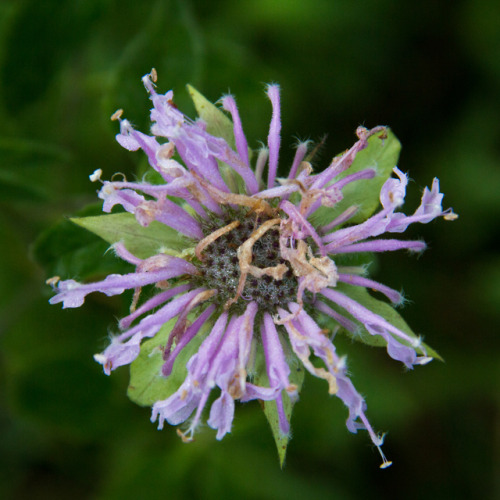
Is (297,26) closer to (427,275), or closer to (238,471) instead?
(427,275)

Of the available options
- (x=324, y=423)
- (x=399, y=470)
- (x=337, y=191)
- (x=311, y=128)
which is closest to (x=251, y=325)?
(x=337, y=191)

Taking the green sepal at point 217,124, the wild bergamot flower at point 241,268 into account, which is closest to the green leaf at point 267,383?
the wild bergamot flower at point 241,268

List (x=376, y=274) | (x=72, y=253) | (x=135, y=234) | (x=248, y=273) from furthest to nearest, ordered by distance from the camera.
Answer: (x=376, y=274) < (x=72, y=253) < (x=135, y=234) < (x=248, y=273)

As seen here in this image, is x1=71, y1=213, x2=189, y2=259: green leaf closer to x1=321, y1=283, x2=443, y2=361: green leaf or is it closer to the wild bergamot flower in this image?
the wild bergamot flower

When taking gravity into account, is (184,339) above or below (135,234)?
below

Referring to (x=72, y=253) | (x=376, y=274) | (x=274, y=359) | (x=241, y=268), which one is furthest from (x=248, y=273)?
(x=376, y=274)

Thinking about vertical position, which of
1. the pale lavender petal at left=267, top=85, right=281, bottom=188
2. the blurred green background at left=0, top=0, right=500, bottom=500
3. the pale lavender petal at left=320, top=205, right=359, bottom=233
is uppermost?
the pale lavender petal at left=267, top=85, right=281, bottom=188

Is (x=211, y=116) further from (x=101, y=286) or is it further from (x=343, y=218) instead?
(x=101, y=286)

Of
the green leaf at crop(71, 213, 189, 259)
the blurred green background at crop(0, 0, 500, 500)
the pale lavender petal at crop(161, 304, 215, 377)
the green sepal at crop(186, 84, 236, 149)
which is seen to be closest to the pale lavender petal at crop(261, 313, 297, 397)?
the pale lavender petal at crop(161, 304, 215, 377)
